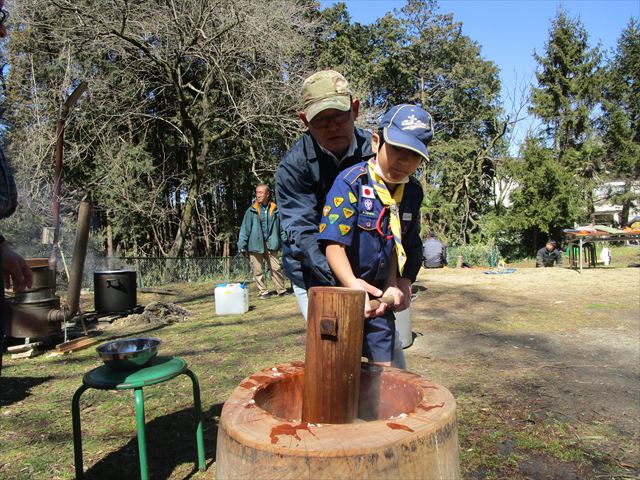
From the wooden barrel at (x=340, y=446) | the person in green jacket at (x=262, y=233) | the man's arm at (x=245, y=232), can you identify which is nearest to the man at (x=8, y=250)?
the wooden barrel at (x=340, y=446)

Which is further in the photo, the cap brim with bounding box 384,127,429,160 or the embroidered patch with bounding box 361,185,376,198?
the embroidered patch with bounding box 361,185,376,198

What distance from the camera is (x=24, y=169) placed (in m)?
11.3

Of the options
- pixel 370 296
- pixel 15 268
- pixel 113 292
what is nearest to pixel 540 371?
pixel 370 296

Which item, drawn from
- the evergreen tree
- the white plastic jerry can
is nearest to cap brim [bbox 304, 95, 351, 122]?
the white plastic jerry can

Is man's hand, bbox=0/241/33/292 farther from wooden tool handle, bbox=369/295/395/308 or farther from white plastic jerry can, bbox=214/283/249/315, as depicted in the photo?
white plastic jerry can, bbox=214/283/249/315

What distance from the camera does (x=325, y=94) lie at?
2.02 meters

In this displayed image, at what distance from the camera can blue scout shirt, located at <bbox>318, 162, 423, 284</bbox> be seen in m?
1.95

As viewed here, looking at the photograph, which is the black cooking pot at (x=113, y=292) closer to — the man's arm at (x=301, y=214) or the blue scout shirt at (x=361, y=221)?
the man's arm at (x=301, y=214)

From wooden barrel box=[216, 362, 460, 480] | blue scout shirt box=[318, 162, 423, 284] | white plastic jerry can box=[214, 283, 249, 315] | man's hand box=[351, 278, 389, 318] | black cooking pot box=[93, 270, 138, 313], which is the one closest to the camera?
wooden barrel box=[216, 362, 460, 480]

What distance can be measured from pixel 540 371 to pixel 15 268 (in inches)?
159

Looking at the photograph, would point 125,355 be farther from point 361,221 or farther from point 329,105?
point 329,105

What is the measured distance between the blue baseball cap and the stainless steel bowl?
5.44 ft

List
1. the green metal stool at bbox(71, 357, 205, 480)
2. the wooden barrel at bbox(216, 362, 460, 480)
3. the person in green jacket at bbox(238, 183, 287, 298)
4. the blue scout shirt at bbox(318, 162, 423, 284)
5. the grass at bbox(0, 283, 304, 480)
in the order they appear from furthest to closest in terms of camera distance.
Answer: the person in green jacket at bbox(238, 183, 287, 298), the grass at bbox(0, 283, 304, 480), the green metal stool at bbox(71, 357, 205, 480), the blue scout shirt at bbox(318, 162, 423, 284), the wooden barrel at bbox(216, 362, 460, 480)

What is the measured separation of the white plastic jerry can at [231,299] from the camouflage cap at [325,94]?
17.8 ft
